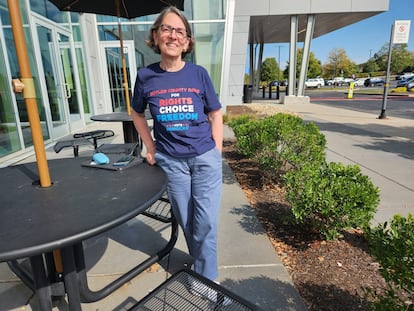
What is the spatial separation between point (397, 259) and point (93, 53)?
11143mm

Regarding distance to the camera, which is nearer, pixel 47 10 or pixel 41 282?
pixel 41 282

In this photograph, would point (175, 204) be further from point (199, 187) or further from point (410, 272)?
point (410, 272)

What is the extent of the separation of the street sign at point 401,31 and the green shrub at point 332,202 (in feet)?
32.2

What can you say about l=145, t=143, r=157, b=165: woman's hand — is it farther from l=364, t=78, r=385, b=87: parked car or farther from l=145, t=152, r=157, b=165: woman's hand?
l=364, t=78, r=385, b=87: parked car

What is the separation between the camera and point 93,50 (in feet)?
33.7

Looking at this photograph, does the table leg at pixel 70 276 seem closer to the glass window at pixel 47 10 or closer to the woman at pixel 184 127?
the woman at pixel 184 127

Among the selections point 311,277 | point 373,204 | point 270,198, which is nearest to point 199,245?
point 311,277

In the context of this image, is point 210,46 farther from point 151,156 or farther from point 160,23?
point 151,156

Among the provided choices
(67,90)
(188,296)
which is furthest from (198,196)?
(67,90)

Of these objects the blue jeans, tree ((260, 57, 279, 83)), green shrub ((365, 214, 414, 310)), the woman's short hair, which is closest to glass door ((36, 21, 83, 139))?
the woman's short hair

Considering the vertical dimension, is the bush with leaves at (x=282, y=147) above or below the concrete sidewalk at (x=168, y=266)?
above

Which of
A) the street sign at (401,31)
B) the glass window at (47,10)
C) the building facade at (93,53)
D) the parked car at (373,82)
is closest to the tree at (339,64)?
the parked car at (373,82)

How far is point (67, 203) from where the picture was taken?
1.19 meters

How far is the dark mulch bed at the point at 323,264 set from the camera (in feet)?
6.12
